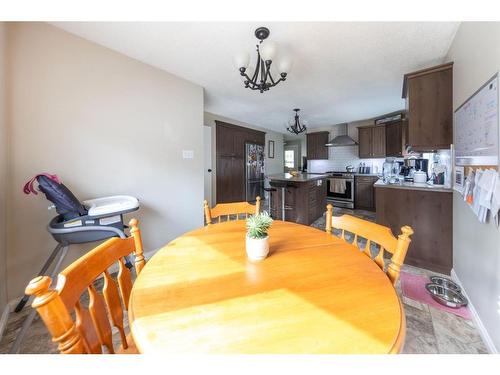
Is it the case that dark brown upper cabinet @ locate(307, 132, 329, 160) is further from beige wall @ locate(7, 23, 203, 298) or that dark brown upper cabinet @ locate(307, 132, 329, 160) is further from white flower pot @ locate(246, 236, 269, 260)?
white flower pot @ locate(246, 236, 269, 260)

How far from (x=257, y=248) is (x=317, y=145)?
20.9 feet

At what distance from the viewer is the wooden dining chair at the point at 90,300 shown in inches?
19.4

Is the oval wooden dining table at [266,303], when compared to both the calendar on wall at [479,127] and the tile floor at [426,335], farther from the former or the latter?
the calendar on wall at [479,127]

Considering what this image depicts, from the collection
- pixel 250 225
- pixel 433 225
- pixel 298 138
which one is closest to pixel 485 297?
pixel 433 225

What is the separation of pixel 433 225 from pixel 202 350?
2.79 meters

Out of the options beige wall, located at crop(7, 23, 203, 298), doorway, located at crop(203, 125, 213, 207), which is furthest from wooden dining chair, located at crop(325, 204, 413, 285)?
doorway, located at crop(203, 125, 213, 207)

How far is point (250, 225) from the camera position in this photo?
98cm

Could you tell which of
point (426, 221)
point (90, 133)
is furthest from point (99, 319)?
point (426, 221)

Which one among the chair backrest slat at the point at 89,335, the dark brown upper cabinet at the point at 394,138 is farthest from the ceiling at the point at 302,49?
the chair backrest slat at the point at 89,335

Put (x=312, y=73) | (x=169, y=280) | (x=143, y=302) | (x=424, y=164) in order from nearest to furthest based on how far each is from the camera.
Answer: (x=143, y=302), (x=169, y=280), (x=312, y=73), (x=424, y=164)

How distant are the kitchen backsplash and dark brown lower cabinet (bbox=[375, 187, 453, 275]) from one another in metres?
3.56

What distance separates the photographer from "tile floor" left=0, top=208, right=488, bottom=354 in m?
1.37

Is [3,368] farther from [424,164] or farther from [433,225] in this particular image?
[424,164]

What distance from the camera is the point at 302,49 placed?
2.17 meters
